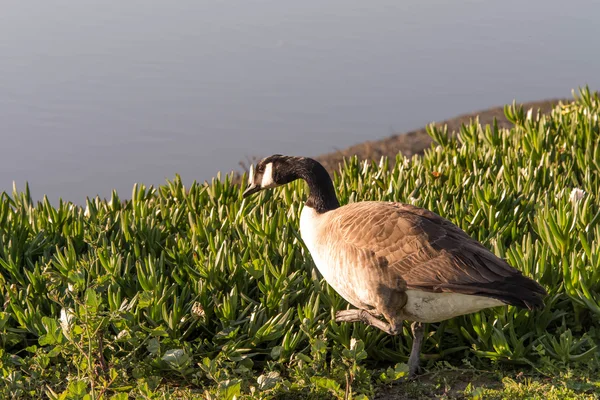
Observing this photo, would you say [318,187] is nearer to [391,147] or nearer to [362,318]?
[362,318]

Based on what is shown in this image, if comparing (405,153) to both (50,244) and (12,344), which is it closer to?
(50,244)

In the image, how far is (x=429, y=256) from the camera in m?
4.59

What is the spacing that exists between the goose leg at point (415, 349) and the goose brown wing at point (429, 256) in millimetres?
618

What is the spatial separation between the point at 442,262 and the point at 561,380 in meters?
1.23

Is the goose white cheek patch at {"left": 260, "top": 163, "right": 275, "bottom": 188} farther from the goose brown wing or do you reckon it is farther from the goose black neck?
the goose brown wing

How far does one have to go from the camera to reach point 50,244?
6641 millimetres

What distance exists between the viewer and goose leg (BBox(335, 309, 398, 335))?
4.91 meters

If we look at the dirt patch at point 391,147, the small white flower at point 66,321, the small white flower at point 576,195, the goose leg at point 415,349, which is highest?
the small white flower at point 66,321

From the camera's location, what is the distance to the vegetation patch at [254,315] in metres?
4.75

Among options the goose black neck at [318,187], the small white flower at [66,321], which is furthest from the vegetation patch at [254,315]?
the goose black neck at [318,187]

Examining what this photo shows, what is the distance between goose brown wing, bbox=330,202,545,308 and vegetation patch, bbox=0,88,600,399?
22.5 inches

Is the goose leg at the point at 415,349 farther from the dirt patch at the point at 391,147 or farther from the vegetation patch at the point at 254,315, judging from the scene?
the dirt patch at the point at 391,147

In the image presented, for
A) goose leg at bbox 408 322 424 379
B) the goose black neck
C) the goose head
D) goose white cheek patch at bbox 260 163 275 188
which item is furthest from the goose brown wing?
goose white cheek patch at bbox 260 163 275 188

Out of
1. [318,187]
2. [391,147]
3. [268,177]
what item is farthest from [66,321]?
[391,147]
